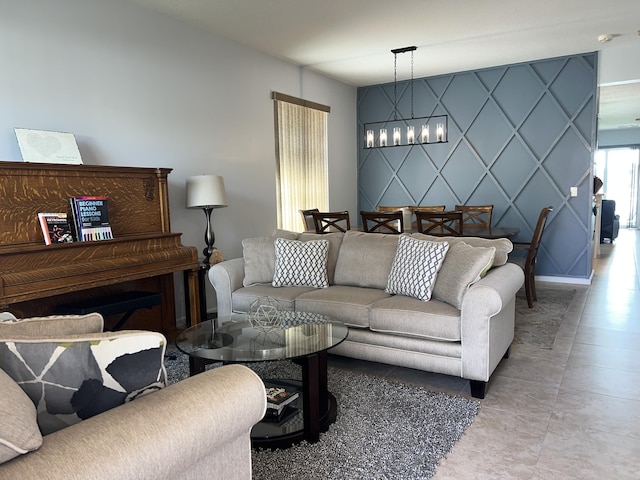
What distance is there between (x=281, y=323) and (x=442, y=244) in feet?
3.87

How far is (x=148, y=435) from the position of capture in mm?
999

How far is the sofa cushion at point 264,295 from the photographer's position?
10.7 ft

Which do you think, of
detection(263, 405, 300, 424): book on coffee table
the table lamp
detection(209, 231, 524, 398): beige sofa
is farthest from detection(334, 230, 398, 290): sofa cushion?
detection(263, 405, 300, 424): book on coffee table

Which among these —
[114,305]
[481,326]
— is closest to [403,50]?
[481,326]

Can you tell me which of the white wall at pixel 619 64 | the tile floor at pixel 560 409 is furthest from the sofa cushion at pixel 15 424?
the white wall at pixel 619 64

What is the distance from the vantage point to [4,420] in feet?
2.83

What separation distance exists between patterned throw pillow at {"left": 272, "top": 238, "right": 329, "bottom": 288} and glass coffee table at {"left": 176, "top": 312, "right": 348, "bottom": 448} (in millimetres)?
797

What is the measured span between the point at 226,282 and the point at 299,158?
270cm

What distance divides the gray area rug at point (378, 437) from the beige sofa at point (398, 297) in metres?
0.21

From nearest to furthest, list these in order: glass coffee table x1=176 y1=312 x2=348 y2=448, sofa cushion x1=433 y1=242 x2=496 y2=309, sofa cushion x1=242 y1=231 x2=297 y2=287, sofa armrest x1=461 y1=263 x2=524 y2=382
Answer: glass coffee table x1=176 y1=312 x2=348 y2=448
sofa armrest x1=461 y1=263 x2=524 y2=382
sofa cushion x1=433 y1=242 x2=496 y2=309
sofa cushion x1=242 y1=231 x2=297 y2=287

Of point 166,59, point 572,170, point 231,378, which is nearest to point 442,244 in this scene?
point 231,378

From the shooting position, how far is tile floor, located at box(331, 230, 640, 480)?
1958 millimetres

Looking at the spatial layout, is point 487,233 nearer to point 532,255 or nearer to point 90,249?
point 532,255

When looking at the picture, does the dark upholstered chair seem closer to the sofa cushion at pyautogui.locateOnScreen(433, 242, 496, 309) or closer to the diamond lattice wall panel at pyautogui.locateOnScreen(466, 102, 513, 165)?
the diamond lattice wall panel at pyautogui.locateOnScreen(466, 102, 513, 165)
